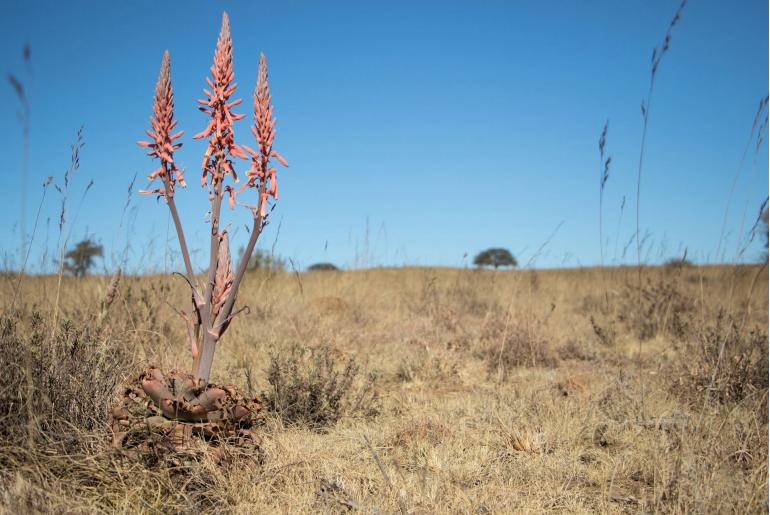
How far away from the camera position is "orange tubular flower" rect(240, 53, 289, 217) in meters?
2.24

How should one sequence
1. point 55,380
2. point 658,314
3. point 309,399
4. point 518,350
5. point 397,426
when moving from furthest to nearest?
1. point 658,314
2. point 518,350
3. point 309,399
4. point 397,426
5. point 55,380

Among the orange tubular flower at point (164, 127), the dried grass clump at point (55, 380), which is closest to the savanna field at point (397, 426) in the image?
the dried grass clump at point (55, 380)

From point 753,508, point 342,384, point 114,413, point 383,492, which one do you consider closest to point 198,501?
point 114,413

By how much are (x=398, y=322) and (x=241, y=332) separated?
2.38 m

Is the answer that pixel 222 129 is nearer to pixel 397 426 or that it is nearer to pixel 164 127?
pixel 164 127

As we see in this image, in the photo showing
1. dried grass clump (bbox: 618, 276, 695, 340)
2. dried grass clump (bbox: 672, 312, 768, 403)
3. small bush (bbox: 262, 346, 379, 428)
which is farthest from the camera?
dried grass clump (bbox: 618, 276, 695, 340)

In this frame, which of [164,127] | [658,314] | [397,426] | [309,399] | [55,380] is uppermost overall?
[164,127]

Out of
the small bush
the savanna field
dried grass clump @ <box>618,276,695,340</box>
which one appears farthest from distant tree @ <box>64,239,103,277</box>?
dried grass clump @ <box>618,276,695,340</box>

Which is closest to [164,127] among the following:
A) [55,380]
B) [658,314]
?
[55,380]

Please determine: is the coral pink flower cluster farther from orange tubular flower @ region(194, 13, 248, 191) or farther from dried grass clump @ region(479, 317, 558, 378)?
dried grass clump @ region(479, 317, 558, 378)

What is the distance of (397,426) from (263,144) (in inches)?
86.5

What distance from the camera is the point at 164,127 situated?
7.52 feet

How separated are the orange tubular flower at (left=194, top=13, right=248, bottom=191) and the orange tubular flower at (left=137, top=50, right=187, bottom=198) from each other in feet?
0.43

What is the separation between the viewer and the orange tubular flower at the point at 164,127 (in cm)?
228
